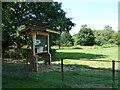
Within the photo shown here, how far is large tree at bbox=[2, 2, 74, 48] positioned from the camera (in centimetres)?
1034

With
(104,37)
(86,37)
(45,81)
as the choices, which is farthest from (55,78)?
(104,37)

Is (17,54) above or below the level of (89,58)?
above

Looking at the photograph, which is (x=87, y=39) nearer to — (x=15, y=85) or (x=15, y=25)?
(x=15, y=25)

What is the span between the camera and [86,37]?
37.1m

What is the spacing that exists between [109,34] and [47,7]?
118 feet

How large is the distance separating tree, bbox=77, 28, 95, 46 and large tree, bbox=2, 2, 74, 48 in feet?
87.5

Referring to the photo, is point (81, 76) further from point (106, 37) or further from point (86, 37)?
point (106, 37)

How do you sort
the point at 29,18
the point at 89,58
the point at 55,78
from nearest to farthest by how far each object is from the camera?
the point at 55,78 < the point at 89,58 < the point at 29,18

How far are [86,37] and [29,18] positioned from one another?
28.7 m

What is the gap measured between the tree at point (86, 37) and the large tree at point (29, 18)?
2668 cm

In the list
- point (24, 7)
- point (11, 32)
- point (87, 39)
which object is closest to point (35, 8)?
point (24, 7)

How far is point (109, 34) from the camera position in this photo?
136 ft

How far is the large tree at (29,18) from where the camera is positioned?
10.3 metres

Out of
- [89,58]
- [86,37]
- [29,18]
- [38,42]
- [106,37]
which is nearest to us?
[38,42]
